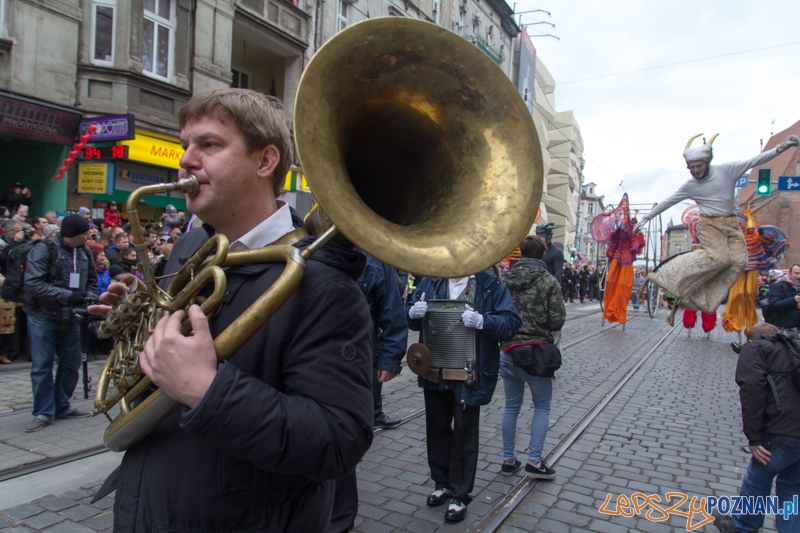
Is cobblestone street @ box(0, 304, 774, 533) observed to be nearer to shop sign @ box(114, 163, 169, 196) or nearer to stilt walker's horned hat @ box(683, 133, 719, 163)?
stilt walker's horned hat @ box(683, 133, 719, 163)

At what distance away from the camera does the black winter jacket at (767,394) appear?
3.27 meters

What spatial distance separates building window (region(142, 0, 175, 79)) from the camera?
11.8 metres

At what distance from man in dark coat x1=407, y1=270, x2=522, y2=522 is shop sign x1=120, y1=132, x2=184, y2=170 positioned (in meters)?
9.34

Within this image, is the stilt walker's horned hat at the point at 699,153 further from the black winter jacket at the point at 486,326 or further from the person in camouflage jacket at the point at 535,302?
the black winter jacket at the point at 486,326

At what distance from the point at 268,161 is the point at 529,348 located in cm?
314

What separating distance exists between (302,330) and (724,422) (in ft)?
20.3

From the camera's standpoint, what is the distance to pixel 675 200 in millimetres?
5578

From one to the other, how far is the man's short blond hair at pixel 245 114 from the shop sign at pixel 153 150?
1087cm

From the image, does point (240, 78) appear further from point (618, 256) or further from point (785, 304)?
point (785, 304)

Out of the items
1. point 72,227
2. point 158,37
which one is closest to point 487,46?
point 158,37

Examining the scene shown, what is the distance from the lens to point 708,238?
18.6 feet

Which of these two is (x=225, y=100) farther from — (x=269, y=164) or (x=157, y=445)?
(x=157, y=445)

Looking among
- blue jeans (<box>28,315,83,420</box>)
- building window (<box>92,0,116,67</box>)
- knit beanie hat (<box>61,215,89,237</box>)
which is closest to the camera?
blue jeans (<box>28,315,83,420</box>)

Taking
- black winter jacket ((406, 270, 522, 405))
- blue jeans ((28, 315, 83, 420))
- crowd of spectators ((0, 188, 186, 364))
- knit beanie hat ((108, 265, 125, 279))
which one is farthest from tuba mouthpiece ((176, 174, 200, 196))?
knit beanie hat ((108, 265, 125, 279))
